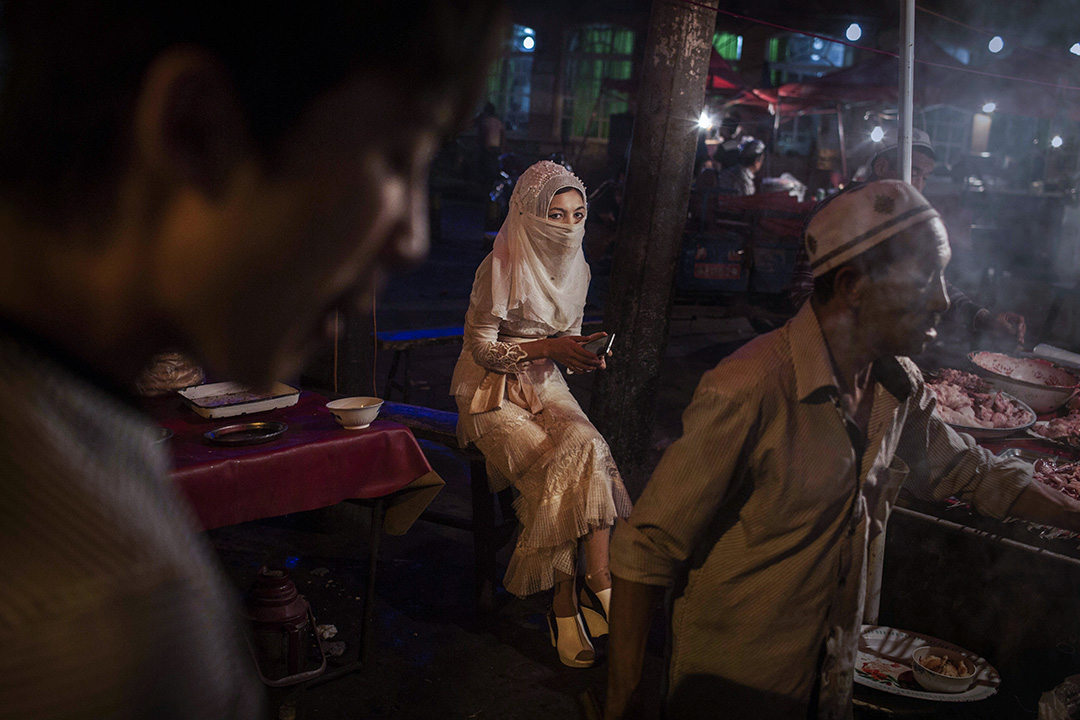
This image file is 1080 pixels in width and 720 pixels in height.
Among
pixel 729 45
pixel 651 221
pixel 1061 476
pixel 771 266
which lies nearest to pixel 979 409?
pixel 1061 476

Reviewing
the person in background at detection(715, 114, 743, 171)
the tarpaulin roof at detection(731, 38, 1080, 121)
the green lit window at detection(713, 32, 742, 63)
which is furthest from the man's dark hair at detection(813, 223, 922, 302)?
the green lit window at detection(713, 32, 742, 63)

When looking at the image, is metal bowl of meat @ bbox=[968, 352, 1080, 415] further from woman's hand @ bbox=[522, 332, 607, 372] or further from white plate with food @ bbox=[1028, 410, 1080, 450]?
woman's hand @ bbox=[522, 332, 607, 372]

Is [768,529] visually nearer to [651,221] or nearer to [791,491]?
[791,491]

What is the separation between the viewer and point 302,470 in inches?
129

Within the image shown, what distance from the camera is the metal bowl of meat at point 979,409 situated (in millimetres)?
3441

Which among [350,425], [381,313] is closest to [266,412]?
[350,425]

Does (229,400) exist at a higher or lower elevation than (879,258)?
lower

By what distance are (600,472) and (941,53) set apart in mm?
14865

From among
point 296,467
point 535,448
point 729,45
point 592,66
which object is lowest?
point 535,448

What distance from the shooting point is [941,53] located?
48.5ft

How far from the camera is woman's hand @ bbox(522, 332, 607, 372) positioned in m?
4.08

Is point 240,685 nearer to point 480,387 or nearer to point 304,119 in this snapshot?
point 304,119

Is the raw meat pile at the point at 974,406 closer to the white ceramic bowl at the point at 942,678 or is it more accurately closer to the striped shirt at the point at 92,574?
the white ceramic bowl at the point at 942,678

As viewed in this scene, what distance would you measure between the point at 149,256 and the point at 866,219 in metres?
1.72
